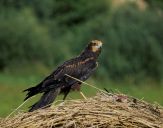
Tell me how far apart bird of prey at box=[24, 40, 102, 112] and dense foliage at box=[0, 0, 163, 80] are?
61.8ft

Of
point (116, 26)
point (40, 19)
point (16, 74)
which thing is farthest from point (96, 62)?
point (40, 19)

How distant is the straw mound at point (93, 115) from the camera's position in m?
7.35

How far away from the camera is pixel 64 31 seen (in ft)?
146

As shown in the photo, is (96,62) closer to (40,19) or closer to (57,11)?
(40,19)

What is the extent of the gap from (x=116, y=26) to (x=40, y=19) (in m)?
10.5

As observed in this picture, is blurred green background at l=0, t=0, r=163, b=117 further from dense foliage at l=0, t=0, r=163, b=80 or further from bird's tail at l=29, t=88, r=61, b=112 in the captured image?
bird's tail at l=29, t=88, r=61, b=112

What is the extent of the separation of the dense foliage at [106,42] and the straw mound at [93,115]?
2069cm

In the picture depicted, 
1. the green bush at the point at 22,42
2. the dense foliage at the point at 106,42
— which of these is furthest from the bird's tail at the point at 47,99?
the green bush at the point at 22,42

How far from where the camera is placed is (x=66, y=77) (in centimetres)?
926

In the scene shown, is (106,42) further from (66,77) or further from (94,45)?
(66,77)

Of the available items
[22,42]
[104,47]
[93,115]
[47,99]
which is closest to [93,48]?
[47,99]

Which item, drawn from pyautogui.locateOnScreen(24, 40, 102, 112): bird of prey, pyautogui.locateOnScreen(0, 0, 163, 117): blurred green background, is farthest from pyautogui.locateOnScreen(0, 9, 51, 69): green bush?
pyautogui.locateOnScreen(24, 40, 102, 112): bird of prey

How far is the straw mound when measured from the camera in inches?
289

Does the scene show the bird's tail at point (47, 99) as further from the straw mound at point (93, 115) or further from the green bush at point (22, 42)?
the green bush at point (22, 42)
